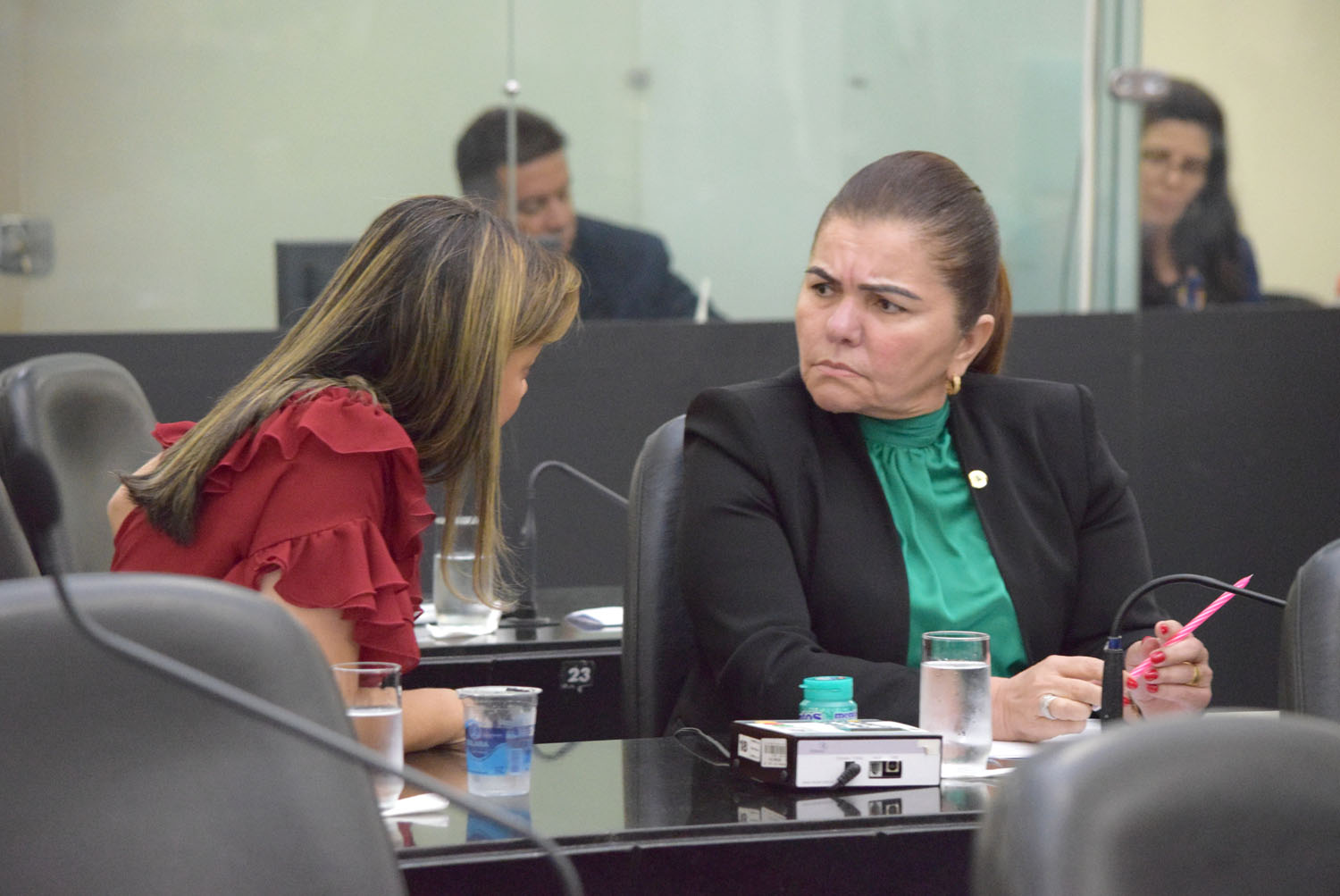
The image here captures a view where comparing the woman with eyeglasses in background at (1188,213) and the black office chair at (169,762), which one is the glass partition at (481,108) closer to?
the woman with eyeglasses in background at (1188,213)

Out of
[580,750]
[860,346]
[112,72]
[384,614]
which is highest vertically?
[112,72]

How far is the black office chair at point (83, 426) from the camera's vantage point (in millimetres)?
2381

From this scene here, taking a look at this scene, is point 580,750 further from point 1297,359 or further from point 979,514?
point 1297,359

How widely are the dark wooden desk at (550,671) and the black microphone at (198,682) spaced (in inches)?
55.1

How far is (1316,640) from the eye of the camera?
1.28 m

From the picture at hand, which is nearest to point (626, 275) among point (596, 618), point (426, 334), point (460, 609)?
point (596, 618)

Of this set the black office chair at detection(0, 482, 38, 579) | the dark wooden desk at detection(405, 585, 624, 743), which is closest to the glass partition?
the dark wooden desk at detection(405, 585, 624, 743)

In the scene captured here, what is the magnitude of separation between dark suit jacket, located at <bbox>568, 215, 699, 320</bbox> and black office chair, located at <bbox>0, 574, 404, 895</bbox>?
290 cm

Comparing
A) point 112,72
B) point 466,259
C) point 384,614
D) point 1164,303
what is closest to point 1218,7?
point 1164,303

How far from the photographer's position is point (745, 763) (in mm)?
1354

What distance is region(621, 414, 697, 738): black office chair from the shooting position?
1.93 metres

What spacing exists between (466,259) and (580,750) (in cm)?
49

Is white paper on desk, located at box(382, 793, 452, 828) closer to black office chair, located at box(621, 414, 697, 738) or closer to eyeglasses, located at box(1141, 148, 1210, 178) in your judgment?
black office chair, located at box(621, 414, 697, 738)

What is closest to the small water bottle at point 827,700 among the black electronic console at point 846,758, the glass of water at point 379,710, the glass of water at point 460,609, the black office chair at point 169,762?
the black electronic console at point 846,758
